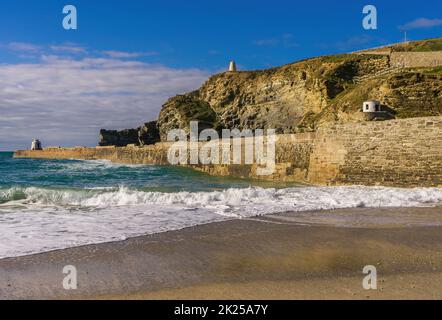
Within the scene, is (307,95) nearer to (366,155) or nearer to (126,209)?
(366,155)

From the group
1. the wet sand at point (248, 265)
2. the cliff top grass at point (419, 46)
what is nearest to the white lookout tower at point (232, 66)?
the cliff top grass at point (419, 46)

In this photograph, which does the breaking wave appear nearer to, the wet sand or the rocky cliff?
the wet sand

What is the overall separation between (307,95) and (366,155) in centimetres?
2132

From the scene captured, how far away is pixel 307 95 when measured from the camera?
37188 millimetres

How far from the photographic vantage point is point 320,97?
34969mm

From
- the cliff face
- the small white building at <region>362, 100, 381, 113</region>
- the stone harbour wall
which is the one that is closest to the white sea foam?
the stone harbour wall

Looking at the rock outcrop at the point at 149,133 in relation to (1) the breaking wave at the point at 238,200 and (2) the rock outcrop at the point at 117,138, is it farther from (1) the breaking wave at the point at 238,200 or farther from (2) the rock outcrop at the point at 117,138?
(1) the breaking wave at the point at 238,200

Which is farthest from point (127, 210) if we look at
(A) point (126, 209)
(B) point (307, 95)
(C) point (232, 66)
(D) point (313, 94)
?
(C) point (232, 66)

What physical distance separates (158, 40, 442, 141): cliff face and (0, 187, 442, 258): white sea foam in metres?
11.3

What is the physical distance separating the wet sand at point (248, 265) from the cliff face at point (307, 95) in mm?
16613

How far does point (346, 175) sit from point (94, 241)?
12.9m

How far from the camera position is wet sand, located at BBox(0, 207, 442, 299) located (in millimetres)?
4120
